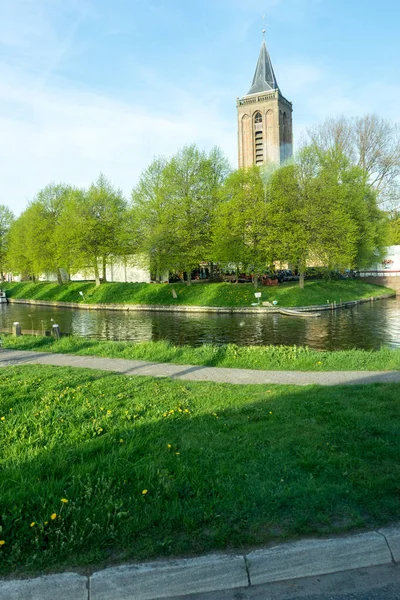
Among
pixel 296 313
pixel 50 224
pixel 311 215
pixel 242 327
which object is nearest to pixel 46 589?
pixel 242 327

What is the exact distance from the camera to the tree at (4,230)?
2635 inches

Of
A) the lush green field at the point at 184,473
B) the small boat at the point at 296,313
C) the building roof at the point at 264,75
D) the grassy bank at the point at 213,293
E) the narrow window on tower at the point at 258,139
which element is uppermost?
the building roof at the point at 264,75

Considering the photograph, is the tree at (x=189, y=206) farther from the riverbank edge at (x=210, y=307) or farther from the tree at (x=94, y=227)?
the tree at (x=94, y=227)

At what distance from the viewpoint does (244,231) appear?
40.6 metres

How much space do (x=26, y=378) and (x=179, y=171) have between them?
36040 millimetres

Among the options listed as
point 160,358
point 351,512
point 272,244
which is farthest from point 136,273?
point 351,512

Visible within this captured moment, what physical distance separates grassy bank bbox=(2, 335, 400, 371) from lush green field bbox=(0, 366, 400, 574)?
156 inches

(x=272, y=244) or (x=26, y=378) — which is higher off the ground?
(x=272, y=244)

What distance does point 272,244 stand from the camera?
4022cm

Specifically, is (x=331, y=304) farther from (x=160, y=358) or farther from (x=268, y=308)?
(x=160, y=358)

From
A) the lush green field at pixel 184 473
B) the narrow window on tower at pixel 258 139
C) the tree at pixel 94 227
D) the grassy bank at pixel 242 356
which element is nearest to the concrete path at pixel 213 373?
the grassy bank at pixel 242 356

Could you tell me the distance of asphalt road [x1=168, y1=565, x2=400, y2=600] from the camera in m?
3.37

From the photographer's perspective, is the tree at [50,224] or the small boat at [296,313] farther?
the tree at [50,224]

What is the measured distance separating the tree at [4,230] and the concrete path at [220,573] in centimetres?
6959
